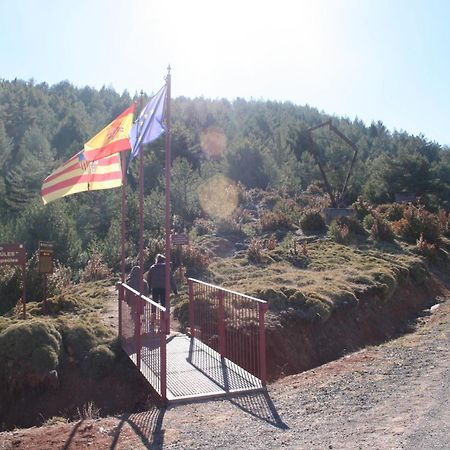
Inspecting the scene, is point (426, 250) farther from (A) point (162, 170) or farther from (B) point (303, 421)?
(A) point (162, 170)

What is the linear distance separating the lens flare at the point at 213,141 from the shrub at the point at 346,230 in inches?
1603

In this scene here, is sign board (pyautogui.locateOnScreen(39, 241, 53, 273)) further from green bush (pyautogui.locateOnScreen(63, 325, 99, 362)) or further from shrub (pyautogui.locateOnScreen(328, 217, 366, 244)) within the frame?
shrub (pyautogui.locateOnScreen(328, 217, 366, 244))

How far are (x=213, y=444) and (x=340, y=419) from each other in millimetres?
1523

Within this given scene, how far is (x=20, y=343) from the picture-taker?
10.2m

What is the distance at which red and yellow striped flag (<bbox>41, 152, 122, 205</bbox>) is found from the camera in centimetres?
1253


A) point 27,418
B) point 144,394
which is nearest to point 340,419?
point 144,394

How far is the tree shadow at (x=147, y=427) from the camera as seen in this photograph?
627cm

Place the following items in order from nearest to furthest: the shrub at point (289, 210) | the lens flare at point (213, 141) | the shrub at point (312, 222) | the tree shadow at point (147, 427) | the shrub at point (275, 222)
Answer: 1. the tree shadow at point (147, 427)
2. the shrub at point (312, 222)
3. the shrub at point (275, 222)
4. the shrub at point (289, 210)
5. the lens flare at point (213, 141)

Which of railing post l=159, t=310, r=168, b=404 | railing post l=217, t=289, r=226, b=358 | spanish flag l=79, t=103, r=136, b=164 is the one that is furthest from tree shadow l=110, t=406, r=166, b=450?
spanish flag l=79, t=103, r=136, b=164

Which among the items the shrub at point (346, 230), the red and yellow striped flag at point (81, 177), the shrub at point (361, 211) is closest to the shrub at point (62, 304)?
the red and yellow striped flag at point (81, 177)

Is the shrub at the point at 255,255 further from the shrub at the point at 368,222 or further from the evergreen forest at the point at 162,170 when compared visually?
the shrub at the point at 368,222

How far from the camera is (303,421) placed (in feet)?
21.9

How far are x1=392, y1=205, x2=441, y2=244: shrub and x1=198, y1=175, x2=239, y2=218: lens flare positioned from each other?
29.8ft

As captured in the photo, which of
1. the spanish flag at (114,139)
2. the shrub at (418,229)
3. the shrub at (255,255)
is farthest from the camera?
the shrub at (418,229)
